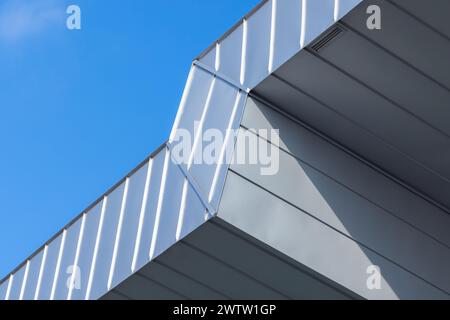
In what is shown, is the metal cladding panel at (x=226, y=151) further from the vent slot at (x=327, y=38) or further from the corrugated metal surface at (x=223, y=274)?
the vent slot at (x=327, y=38)

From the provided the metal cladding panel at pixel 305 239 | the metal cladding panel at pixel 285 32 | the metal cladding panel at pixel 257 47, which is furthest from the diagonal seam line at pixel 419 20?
the metal cladding panel at pixel 305 239

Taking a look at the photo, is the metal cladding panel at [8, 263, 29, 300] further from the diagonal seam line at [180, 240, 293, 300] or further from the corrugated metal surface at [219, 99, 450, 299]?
the corrugated metal surface at [219, 99, 450, 299]

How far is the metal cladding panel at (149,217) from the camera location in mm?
10234

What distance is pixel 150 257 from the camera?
32.9 ft

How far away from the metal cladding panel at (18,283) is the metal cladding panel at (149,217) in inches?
144

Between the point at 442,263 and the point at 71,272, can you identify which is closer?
the point at 442,263

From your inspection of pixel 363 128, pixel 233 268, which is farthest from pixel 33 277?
pixel 363 128

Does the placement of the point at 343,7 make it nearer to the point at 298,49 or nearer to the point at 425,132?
the point at 298,49

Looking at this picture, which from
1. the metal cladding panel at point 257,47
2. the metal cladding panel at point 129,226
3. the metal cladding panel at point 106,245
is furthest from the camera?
the metal cladding panel at point 106,245

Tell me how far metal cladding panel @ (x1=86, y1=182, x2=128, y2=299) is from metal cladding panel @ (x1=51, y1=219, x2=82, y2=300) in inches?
28.7

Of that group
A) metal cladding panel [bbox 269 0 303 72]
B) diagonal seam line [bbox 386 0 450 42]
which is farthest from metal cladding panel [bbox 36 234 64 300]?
diagonal seam line [bbox 386 0 450 42]

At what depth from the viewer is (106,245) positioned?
11.3m

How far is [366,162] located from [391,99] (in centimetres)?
118
